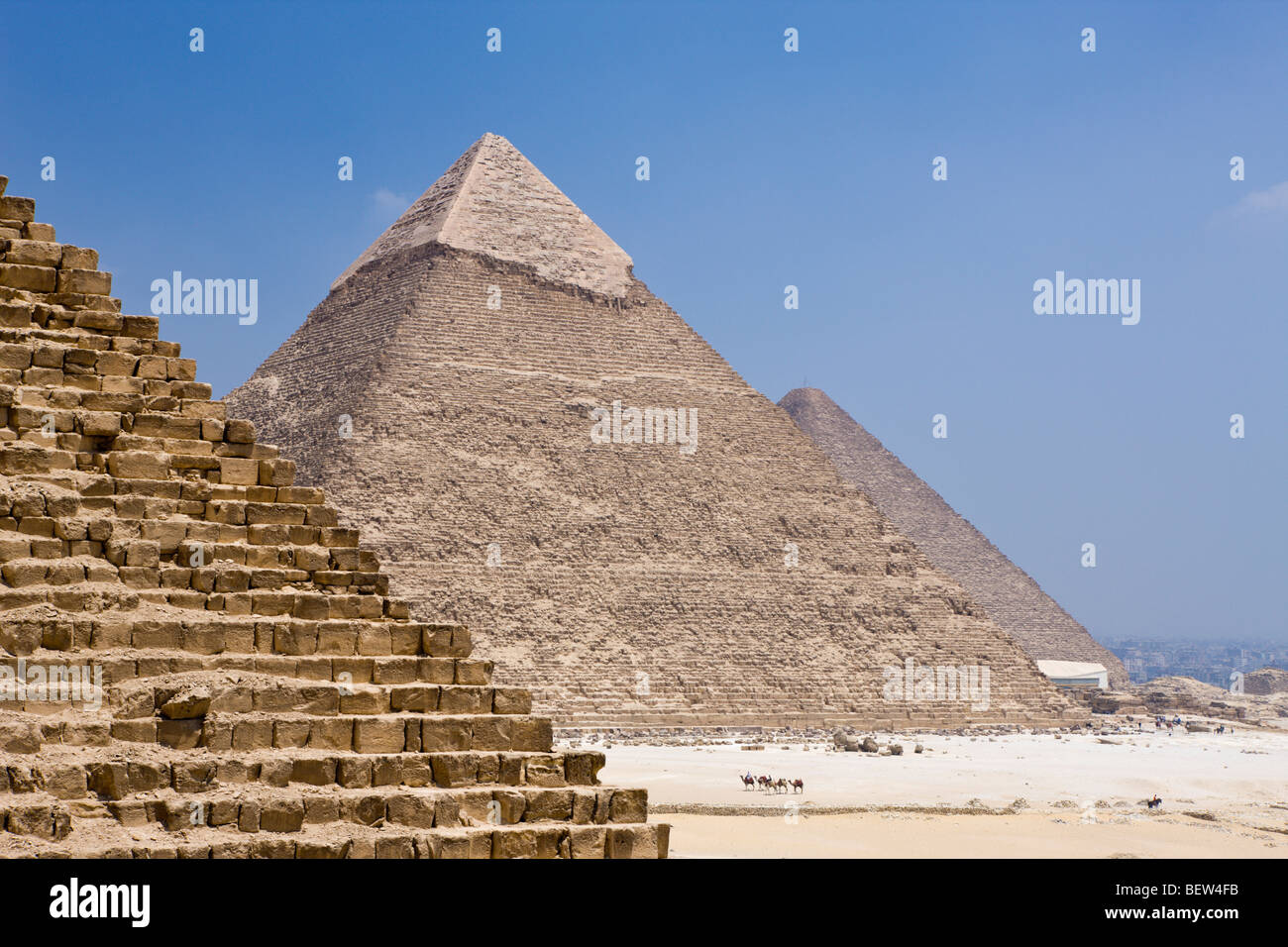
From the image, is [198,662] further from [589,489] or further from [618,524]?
[589,489]

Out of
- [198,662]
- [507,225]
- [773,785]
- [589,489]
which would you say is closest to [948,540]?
[507,225]

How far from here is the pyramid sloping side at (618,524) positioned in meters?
62.2

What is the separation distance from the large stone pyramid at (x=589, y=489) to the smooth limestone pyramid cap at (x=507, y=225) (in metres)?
0.15

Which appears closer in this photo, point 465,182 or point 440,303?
point 440,303

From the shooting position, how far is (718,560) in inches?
2852

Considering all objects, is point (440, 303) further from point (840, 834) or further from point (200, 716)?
point (200, 716)

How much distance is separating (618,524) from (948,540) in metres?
61.6

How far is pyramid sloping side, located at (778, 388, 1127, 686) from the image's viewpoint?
119 metres

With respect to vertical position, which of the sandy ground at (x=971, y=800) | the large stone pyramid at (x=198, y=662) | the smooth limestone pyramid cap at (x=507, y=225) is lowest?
the sandy ground at (x=971, y=800)

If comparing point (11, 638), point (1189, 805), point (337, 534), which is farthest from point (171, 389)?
point (1189, 805)

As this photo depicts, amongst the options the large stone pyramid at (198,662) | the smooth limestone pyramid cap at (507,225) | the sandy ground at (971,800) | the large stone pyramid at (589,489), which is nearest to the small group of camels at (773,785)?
the sandy ground at (971,800)

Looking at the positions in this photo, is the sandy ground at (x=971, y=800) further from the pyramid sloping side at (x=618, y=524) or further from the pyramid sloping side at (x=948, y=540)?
the pyramid sloping side at (x=948, y=540)

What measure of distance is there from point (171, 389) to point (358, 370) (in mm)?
Result: 66712
